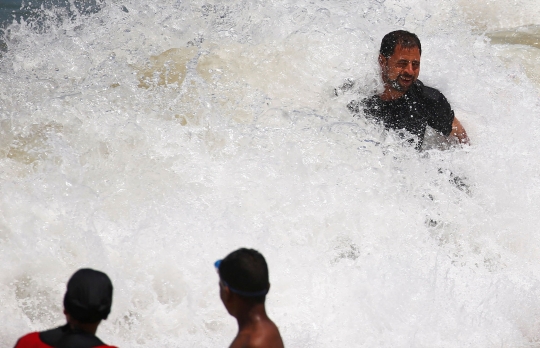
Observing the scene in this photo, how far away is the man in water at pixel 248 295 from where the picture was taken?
2.39 m

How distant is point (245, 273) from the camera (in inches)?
93.9

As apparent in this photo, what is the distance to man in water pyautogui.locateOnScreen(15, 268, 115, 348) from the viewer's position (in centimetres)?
221

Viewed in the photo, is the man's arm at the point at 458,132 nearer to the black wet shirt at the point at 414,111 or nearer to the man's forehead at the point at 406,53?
the black wet shirt at the point at 414,111

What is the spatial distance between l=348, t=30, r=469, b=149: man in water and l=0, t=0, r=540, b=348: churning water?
0.14m

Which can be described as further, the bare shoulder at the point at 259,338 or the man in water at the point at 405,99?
the man in water at the point at 405,99

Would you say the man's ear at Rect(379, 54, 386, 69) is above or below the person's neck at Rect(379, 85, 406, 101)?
above

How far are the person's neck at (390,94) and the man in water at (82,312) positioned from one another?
8.36 feet

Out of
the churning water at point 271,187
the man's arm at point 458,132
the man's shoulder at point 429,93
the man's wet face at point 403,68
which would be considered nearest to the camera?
the churning water at point 271,187

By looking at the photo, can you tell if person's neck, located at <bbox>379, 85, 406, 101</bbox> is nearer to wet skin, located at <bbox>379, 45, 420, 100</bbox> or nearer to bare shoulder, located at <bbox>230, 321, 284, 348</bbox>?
wet skin, located at <bbox>379, 45, 420, 100</bbox>

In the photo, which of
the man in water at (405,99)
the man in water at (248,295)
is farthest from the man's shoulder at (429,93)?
the man in water at (248,295)

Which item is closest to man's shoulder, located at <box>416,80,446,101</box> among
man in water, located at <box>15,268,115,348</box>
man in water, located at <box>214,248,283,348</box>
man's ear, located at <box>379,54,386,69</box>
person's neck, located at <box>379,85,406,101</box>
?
person's neck, located at <box>379,85,406,101</box>

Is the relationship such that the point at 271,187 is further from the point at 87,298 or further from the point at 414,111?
the point at 87,298

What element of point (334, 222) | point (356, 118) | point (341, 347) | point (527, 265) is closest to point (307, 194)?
point (334, 222)

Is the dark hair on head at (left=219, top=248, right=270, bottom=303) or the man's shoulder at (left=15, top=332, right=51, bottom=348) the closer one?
the man's shoulder at (left=15, top=332, right=51, bottom=348)
